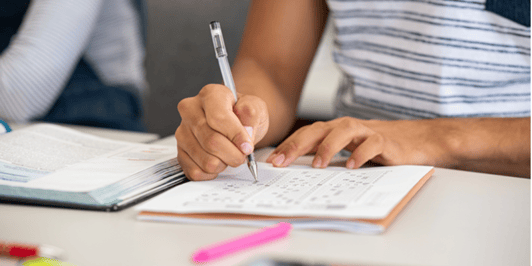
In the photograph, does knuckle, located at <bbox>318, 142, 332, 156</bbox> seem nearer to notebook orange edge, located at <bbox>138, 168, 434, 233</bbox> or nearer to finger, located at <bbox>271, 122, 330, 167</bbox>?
finger, located at <bbox>271, 122, 330, 167</bbox>

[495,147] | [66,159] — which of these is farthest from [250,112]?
[495,147]

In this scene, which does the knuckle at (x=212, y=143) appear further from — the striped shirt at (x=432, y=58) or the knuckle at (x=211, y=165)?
the striped shirt at (x=432, y=58)

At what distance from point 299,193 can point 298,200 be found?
0.09ft

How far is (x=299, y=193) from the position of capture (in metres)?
0.45

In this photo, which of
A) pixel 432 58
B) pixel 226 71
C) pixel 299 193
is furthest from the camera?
pixel 432 58

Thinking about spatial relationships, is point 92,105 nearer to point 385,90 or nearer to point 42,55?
point 42,55

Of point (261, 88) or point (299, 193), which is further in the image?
point (261, 88)

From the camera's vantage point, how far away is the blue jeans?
43.4 inches

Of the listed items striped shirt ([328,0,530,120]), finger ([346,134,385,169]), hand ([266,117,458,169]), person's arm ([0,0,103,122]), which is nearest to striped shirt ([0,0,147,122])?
person's arm ([0,0,103,122])

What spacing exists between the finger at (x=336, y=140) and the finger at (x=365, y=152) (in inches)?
0.8

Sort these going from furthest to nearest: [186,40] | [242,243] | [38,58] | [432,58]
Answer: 1. [186,40]
2. [38,58]
3. [432,58]
4. [242,243]

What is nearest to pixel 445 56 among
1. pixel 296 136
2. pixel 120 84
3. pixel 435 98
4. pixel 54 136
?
pixel 435 98

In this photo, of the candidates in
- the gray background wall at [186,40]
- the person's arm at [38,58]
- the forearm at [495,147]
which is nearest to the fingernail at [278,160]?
the forearm at [495,147]

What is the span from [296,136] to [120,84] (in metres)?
0.86
